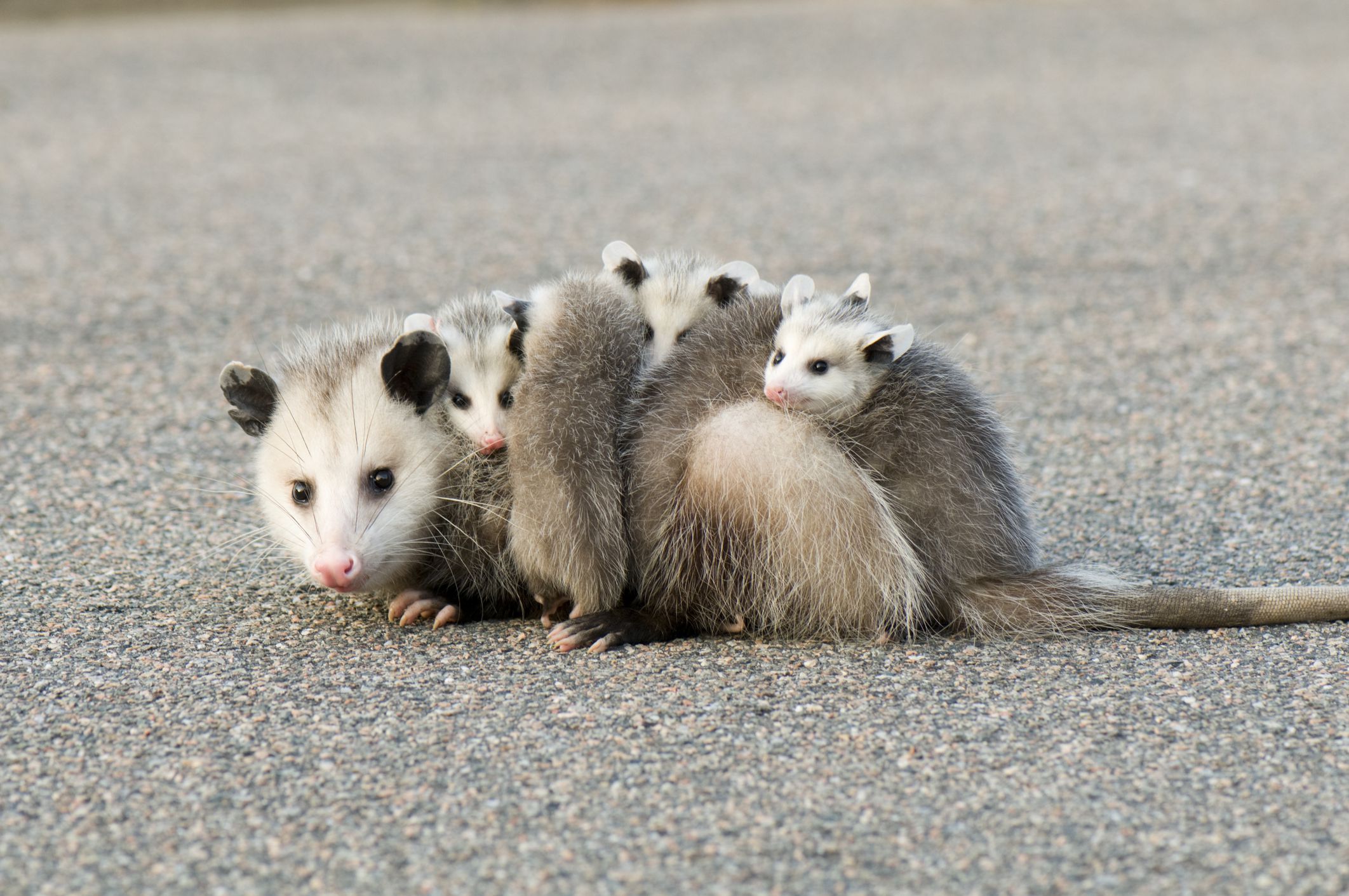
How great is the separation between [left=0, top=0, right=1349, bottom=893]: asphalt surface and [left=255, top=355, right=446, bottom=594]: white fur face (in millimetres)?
180

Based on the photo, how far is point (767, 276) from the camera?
5.20 meters

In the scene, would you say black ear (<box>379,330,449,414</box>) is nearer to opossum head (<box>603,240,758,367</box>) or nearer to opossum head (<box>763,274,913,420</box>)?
opossum head (<box>603,240,758,367</box>)

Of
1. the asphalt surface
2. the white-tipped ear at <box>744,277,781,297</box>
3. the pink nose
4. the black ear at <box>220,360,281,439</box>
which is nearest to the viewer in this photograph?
the asphalt surface

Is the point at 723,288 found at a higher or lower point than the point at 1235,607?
higher

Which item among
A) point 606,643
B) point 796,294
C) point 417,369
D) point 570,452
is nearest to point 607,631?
point 606,643

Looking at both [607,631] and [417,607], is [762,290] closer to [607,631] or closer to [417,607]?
[607,631]

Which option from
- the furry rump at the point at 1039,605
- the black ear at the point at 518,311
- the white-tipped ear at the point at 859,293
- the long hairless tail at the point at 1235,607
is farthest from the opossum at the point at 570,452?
the long hairless tail at the point at 1235,607

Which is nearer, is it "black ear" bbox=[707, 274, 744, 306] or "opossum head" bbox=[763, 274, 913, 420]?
"opossum head" bbox=[763, 274, 913, 420]

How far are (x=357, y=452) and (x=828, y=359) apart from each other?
2.73ft

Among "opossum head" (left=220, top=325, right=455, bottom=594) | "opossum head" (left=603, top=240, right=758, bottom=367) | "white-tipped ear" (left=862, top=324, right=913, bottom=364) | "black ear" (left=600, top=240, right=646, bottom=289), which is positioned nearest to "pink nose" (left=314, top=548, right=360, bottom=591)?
"opossum head" (left=220, top=325, right=455, bottom=594)

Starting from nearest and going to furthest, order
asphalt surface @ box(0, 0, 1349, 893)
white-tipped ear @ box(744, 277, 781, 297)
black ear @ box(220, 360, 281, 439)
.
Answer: asphalt surface @ box(0, 0, 1349, 893) < black ear @ box(220, 360, 281, 439) < white-tipped ear @ box(744, 277, 781, 297)

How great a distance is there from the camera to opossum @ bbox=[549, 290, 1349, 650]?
101 inches

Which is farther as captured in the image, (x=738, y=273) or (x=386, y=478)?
(x=738, y=273)

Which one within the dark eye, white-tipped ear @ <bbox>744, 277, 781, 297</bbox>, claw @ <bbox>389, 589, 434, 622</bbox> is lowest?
claw @ <bbox>389, 589, 434, 622</bbox>
